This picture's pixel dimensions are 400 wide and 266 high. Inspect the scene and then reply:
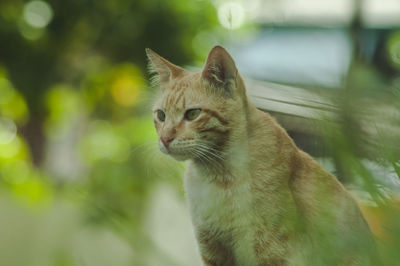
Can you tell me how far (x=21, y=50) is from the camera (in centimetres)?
245

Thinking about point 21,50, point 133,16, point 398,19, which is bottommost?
point 21,50

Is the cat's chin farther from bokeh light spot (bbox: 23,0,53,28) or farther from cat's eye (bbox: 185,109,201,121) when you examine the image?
bokeh light spot (bbox: 23,0,53,28)

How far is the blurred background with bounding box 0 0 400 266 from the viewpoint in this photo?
25cm

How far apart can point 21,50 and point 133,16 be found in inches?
36.4

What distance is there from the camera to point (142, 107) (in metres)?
0.38

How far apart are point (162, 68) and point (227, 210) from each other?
108 mm

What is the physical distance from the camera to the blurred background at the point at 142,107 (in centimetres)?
25

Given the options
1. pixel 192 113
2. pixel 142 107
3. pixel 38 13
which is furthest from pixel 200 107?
pixel 38 13

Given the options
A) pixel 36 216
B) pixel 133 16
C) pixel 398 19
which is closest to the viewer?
pixel 398 19

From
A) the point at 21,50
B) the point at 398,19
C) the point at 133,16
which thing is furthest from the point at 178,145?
the point at 21,50

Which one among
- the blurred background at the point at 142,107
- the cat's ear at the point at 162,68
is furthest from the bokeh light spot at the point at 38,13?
the cat's ear at the point at 162,68

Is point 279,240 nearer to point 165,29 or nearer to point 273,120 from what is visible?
point 273,120

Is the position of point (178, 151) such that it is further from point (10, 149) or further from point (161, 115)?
point (10, 149)

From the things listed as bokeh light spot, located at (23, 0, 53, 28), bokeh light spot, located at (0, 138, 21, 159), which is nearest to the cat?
bokeh light spot, located at (23, 0, 53, 28)
